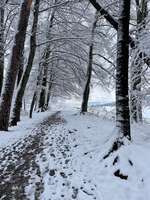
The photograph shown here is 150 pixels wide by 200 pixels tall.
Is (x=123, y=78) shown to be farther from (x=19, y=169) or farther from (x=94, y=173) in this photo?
(x=19, y=169)

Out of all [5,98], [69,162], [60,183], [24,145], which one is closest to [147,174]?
[60,183]

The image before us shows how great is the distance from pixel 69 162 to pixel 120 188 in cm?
191

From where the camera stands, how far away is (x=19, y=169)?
587cm

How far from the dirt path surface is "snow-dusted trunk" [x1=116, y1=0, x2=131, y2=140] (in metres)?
2.22

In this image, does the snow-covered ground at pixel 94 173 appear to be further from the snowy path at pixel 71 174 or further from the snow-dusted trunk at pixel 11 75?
the snow-dusted trunk at pixel 11 75

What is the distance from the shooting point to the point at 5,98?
10.8 metres

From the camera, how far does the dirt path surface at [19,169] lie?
15.3ft

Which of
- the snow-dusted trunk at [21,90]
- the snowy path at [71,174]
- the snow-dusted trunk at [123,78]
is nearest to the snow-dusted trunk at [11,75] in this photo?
the snow-dusted trunk at [21,90]

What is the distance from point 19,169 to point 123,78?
3.16 metres

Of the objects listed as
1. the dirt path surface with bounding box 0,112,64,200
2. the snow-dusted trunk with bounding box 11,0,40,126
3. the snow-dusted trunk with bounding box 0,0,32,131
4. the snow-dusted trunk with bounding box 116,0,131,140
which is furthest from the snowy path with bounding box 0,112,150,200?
the snow-dusted trunk with bounding box 11,0,40,126

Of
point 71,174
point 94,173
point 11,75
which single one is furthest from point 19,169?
point 11,75

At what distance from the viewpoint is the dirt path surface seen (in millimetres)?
4656

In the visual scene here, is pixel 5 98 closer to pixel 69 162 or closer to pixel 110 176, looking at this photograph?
pixel 69 162

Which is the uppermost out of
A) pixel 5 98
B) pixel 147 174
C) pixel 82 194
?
pixel 5 98
